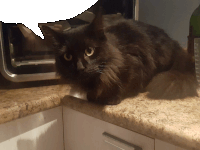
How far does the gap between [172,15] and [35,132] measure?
0.96 m

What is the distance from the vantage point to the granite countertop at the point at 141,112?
47cm

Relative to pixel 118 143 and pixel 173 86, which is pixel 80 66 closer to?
pixel 118 143

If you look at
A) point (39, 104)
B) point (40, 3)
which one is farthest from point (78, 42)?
point (39, 104)

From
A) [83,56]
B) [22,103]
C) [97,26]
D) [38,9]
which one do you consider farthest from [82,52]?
[22,103]

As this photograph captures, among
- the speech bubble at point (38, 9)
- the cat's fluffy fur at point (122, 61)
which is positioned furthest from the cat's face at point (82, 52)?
the speech bubble at point (38, 9)

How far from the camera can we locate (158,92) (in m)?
0.79

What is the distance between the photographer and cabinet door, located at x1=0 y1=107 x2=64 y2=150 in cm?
68

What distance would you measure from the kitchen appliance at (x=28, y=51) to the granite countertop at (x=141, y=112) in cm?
15

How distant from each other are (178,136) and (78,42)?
19.3 inches

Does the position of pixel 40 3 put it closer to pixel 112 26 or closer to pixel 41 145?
pixel 112 26

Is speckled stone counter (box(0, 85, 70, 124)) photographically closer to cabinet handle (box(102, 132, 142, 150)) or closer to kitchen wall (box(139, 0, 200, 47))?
cabinet handle (box(102, 132, 142, 150))

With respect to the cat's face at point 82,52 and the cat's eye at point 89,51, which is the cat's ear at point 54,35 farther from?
the cat's eye at point 89,51

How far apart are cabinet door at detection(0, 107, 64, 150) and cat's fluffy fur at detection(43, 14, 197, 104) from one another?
24 cm

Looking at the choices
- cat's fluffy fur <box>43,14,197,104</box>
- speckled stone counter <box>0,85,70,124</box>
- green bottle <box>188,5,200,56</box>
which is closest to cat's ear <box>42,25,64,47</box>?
cat's fluffy fur <box>43,14,197,104</box>
